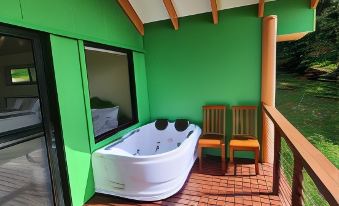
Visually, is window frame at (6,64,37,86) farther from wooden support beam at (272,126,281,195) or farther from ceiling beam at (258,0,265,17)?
ceiling beam at (258,0,265,17)

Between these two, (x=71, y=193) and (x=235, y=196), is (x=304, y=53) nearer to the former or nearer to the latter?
(x=235, y=196)

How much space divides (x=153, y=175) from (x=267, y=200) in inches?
51.7

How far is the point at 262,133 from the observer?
11.0ft

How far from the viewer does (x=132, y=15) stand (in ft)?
11.5

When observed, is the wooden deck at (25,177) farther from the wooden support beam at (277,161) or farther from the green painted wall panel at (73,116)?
the wooden support beam at (277,161)

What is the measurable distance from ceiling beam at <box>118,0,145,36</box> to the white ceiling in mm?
69

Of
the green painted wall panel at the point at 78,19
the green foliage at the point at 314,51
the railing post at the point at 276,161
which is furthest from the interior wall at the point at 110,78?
the green foliage at the point at 314,51

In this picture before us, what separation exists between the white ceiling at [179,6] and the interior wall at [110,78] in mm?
877

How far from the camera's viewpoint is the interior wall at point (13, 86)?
229 cm

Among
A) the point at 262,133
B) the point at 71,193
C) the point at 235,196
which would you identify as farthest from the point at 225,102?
the point at 71,193

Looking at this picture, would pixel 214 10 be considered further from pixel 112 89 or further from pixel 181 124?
pixel 112 89

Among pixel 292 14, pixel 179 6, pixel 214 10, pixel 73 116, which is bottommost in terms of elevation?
pixel 73 116

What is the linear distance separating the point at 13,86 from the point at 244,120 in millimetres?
3169

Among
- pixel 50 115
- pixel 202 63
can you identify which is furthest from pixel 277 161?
pixel 50 115
